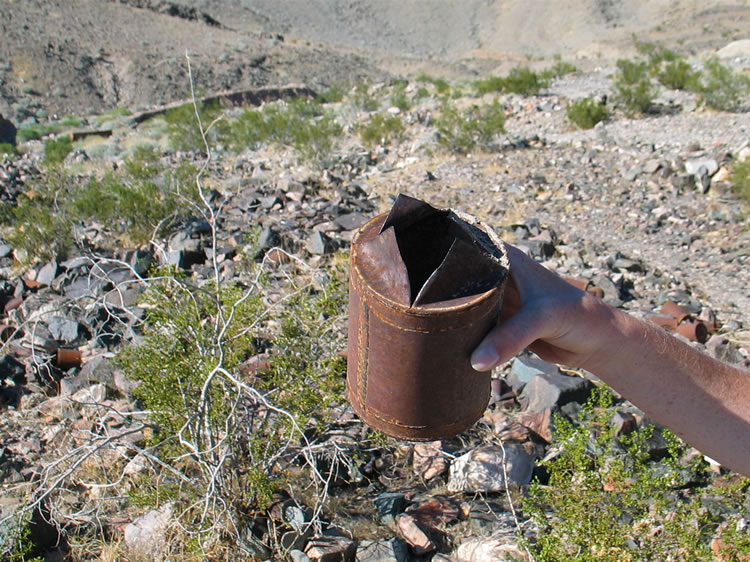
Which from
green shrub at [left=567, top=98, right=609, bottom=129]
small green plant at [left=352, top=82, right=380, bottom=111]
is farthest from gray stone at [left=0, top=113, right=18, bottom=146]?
green shrub at [left=567, top=98, right=609, bottom=129]

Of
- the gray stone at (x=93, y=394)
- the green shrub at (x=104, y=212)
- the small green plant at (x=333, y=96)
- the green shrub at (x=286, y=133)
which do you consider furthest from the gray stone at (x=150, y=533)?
the small green plant at (x=333, y=96)

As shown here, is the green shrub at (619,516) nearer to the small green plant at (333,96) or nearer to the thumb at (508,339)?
the thumb at (508,339)

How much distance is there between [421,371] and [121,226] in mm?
6252

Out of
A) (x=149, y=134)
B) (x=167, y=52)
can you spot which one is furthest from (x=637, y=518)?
(x=167, y=52)

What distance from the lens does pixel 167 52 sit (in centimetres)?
2475

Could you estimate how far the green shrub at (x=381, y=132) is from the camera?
1032cm

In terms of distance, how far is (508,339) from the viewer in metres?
1.62

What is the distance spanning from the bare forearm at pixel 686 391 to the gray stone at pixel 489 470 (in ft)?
4.41

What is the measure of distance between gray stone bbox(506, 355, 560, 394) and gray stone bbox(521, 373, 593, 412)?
0.08 metres

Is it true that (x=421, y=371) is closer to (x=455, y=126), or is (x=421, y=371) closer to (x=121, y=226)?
(x=121, y=226)

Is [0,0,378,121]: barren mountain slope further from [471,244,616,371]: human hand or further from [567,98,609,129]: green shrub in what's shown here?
[471,244,616,371]: human hand

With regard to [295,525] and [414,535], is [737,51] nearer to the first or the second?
[414,535]

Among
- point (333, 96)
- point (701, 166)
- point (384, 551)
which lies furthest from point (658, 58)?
point (384, 551)

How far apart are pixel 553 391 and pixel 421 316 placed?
2483 millimetres
